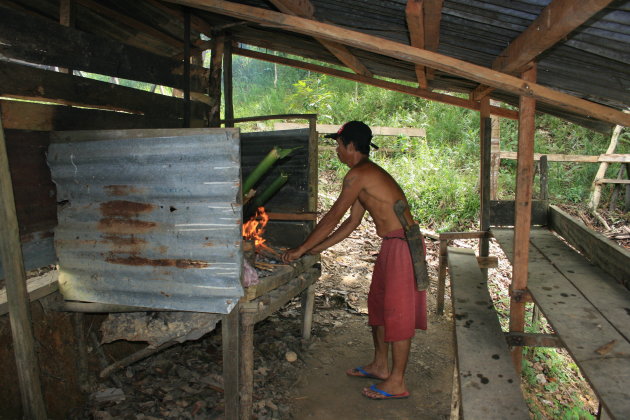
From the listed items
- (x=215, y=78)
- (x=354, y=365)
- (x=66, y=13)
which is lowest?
(x=354, y=365)

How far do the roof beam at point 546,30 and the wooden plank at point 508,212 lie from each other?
3247 millimetres

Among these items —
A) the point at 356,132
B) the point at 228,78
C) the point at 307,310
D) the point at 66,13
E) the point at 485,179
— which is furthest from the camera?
the point at 485,179

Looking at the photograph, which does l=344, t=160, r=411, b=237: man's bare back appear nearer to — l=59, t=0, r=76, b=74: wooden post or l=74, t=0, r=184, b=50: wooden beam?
l=59, t=0, r=76, b=74: wooden post

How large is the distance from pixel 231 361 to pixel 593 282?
292 centimetres

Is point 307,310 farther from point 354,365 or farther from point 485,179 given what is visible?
point 485,179

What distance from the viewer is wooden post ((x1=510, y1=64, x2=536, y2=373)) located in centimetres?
321

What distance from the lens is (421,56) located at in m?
2.72

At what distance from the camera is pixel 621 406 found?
1859 millimetres

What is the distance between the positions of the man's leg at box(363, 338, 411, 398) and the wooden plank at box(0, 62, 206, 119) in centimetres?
306

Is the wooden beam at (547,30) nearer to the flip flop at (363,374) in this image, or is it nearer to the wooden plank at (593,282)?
the wooden plank at (593,282)

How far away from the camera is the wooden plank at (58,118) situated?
276 cm

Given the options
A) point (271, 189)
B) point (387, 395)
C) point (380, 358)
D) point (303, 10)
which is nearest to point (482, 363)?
point (387, 395)

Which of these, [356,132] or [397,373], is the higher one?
[356,132]

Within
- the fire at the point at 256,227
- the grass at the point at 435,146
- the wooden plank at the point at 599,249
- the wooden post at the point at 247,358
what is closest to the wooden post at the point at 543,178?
the wooden plank at the point at 599,249
